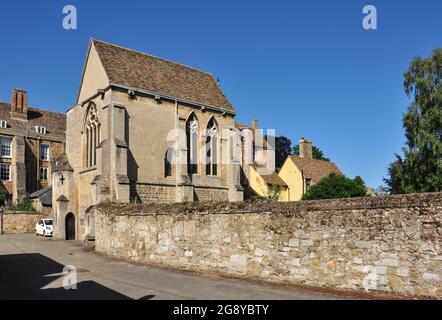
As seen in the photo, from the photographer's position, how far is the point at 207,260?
1336 cm

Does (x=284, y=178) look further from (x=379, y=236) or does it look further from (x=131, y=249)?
(x=379, y=236)

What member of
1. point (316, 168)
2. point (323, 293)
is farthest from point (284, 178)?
point (323, 293)

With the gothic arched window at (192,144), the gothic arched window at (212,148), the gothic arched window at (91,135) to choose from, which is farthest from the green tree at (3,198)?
the gothic arched window at (212,148)

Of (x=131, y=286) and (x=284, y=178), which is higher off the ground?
(x=284, y=178)

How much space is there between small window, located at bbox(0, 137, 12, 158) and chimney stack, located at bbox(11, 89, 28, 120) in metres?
3.85

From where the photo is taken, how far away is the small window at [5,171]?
51.7 metres

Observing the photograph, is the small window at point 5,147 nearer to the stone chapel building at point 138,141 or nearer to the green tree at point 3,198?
the green tree at point 3,198

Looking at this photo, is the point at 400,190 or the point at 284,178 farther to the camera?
the point at 284,178

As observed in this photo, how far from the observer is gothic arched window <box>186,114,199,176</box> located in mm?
30016

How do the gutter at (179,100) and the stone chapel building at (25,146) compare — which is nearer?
the gutter at (179,100)

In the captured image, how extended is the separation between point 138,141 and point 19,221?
60.7ft

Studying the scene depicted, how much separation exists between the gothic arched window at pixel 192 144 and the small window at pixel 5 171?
32.0 meters

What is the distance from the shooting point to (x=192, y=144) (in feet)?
99.7
